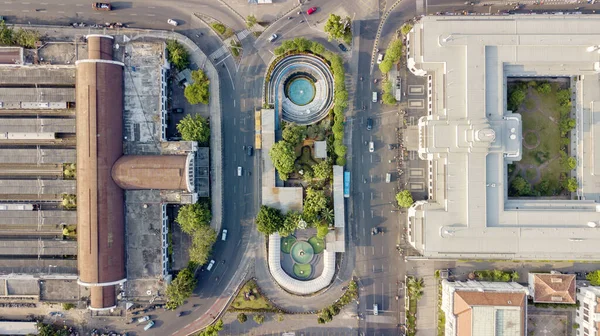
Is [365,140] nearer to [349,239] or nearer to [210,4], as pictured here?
[349,239]

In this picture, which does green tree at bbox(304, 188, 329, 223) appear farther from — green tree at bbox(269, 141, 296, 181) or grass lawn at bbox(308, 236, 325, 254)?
green tree at bbox(269, 141, 296, 181)

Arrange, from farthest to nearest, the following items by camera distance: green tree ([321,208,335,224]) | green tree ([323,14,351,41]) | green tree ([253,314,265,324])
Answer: green tree ([253,314,265,324]), green tree ([321,208,335,224]), green tree ([323,14,351,41])

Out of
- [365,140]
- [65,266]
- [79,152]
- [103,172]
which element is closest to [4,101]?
[79,152]

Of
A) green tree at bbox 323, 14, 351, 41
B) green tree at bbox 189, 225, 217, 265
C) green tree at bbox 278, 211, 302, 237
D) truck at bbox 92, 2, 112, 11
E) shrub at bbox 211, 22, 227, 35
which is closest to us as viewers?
green tree at bbox 189, 225, 217, 265

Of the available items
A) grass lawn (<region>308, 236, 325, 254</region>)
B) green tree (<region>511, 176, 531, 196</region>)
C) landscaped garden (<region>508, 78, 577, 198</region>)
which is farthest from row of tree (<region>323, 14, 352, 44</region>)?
green tree (<region>511, 176, 531, 196</region>)

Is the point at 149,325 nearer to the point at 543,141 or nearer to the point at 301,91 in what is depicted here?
the point at 301,91

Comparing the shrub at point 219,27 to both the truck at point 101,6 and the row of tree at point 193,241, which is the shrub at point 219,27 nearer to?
the truck at point 101,6
